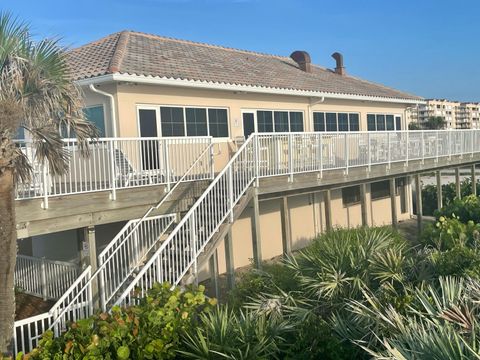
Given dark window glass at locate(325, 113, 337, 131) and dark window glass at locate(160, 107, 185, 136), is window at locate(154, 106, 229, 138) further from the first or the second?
dark window glass at locate(325, 113, 337, 131)

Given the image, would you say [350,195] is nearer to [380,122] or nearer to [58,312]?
[380,122]

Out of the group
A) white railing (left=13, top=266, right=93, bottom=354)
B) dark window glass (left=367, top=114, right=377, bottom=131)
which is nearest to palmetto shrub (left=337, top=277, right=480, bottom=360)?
white railing (left=13, top=266, right=93, bottom=354)

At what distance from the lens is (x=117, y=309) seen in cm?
572

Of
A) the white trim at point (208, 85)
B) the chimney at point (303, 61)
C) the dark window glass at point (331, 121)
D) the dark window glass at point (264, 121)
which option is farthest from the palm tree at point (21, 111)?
the chimney at point (303, 61)

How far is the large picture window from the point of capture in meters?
12.6

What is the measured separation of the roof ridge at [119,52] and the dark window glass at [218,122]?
Answer: 2822 mm

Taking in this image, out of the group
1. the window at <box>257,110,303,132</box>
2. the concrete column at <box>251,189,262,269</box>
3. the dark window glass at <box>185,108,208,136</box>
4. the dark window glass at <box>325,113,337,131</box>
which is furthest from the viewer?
the dark window glass at <box>325,113,337,131</box>

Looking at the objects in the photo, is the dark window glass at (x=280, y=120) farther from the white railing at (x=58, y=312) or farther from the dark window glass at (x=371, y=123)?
the white railing at (x=58, y=312)

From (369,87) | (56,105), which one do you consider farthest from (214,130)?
(369,87)

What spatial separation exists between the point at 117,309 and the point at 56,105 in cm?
285

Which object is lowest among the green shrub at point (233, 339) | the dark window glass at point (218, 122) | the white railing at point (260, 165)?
the green shrub at point (233, 339)

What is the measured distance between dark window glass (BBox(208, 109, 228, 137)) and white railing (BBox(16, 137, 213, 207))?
2.22m

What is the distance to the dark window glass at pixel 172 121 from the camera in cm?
1259

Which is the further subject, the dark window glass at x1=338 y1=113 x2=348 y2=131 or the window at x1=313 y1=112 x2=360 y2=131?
the dark window glass at x1=338 y1=113 x2=348 y2=131
